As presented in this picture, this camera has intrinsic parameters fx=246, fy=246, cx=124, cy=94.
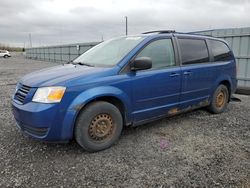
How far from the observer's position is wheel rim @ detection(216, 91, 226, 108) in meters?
5.51

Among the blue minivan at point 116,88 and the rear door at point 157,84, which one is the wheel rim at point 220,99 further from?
the rear door at point 157,84

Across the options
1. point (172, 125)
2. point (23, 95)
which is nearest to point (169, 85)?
point (172, 125)

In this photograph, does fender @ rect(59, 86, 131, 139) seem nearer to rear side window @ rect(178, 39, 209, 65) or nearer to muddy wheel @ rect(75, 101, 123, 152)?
muddy wheel @ rect(75, 101, 123, 152)

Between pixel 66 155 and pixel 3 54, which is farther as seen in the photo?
pixel 3 54

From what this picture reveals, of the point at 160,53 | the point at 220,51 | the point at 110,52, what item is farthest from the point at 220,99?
the point at 110,52

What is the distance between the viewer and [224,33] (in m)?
10.1

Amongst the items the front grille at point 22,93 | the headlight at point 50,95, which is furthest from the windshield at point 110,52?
the front grille at point 22,93

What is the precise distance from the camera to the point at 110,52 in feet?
14.0

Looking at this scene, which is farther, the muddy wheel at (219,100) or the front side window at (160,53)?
the muddy wheel at (219,100)

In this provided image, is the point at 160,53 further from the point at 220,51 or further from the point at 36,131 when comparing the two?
the point at 36,131

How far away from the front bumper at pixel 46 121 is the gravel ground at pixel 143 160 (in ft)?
1.18

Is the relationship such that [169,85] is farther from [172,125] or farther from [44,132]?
[44,132]

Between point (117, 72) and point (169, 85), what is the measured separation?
1079 mm

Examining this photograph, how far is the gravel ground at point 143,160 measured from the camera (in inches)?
114
